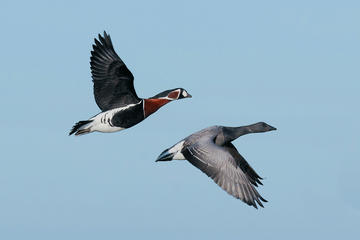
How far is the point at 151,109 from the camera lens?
1967cm

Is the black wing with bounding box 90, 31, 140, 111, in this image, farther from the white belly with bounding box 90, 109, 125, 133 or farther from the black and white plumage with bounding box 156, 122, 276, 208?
the black and white plumage with bounding box 156, 122, 276, 208

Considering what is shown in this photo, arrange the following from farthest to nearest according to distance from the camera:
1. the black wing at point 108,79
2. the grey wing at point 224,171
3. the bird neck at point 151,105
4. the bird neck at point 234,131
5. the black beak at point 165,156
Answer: the bird neck at point 151,105 < the black wing at point 108,79 < the bird neck at point 234,131 < the black beak at point 165,156 < the grey wing at point 224,171

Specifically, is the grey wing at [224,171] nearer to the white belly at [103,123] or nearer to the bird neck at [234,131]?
the bird neck at [234,131]

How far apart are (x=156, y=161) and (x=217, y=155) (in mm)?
1609

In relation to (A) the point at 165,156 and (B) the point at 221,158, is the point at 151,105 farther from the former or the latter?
(B) the point at 221,158

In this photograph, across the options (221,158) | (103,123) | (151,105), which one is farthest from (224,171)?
(103,123)

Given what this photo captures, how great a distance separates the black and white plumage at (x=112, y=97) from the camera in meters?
19.4

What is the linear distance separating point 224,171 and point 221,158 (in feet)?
1.19

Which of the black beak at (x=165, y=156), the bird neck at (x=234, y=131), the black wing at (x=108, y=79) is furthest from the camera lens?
the black wing at (x=108, y=79)

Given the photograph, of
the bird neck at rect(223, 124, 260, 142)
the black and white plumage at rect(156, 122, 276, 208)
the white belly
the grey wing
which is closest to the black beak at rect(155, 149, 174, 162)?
the black and white plumage at rect(156, 122, 276, 208)

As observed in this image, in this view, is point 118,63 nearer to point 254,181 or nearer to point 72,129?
point 72,129

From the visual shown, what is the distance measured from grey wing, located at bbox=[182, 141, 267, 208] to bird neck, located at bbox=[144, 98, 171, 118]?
2.58 m

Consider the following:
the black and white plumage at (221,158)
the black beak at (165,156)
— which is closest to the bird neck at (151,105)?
the black and white plumage at (221,158)

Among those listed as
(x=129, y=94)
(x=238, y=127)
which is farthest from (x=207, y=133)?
(x=129, y=94)
